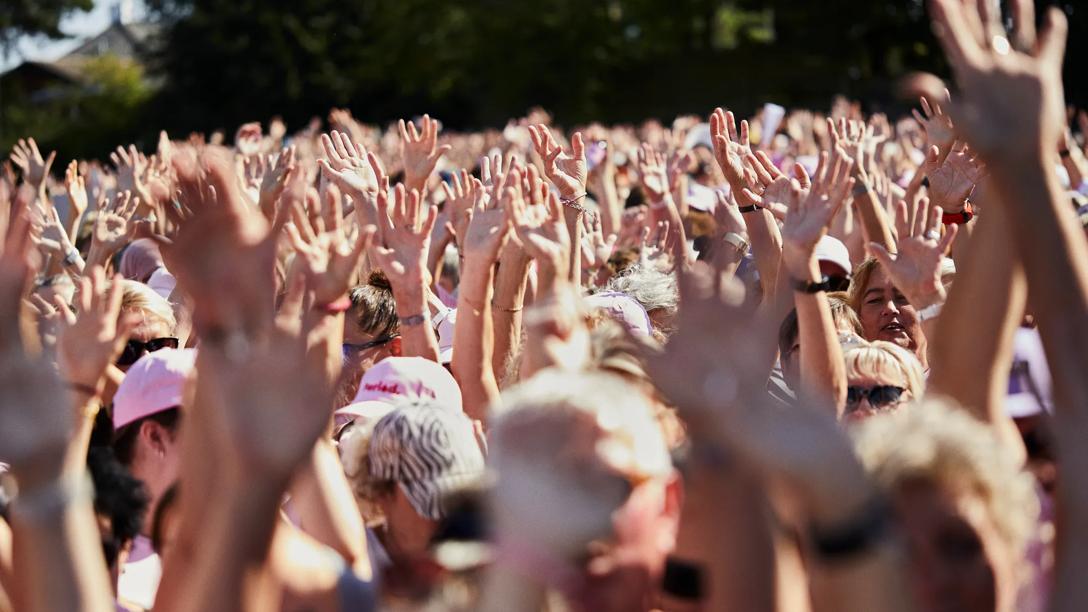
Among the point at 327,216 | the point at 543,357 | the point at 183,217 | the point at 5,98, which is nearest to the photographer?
the point at 183,217

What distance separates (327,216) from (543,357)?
0.84 meters

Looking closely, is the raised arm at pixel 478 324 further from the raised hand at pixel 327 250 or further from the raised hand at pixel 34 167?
the raised hand at pixel 34 167

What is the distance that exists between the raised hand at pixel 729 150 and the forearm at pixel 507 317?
0.90m

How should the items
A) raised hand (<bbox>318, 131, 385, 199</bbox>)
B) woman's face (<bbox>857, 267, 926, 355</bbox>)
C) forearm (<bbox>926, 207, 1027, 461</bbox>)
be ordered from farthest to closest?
raised hand (<bbox>318, 131, 385, 199</bbox>) → woman's face (<bbox>857, 267, 926, 355</bbox>) → forearm (<bbox>926, 207, 1027, 461</bbox>)

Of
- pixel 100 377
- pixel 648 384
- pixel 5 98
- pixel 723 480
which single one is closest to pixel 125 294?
pixel 100 377

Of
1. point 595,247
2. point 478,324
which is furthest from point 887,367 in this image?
point 595,247

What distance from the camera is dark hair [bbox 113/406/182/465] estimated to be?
12.2ft

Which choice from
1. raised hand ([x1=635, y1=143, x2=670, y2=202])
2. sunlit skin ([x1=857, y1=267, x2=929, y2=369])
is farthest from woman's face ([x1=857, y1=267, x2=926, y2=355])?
raised hand ([x1=635, y1=143, x2=670, y2=202])

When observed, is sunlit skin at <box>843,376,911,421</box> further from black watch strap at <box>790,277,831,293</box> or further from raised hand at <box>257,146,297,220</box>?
raised hand at <box>257,146,297,220</box>

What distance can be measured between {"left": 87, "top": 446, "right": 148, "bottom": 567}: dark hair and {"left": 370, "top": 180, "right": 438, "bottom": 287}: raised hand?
5.12 ft

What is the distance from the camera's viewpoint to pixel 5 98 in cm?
4891

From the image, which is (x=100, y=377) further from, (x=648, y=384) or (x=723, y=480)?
(x=723, y=480)

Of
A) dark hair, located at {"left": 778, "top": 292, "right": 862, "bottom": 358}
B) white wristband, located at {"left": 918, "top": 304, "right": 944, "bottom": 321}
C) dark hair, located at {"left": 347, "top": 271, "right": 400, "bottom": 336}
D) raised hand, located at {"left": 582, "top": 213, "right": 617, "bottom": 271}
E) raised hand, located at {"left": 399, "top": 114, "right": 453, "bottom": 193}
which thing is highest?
raised hand, located at {"left": 399, "top": 114, "right": 453, "bottom": 193}

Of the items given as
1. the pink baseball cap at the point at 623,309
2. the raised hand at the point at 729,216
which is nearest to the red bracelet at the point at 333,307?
the pink baseball cap at the point at 623,309
